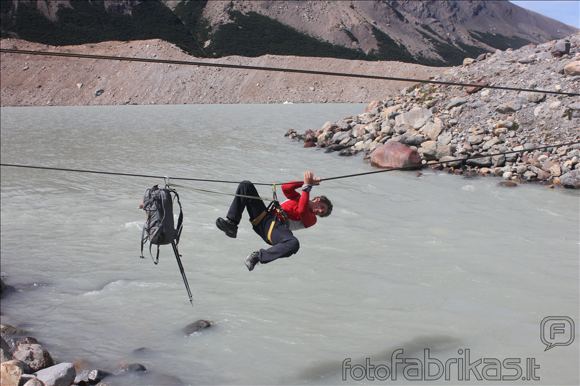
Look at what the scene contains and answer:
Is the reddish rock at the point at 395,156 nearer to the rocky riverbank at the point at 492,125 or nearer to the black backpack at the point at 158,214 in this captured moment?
the rocky riverbank at the point at 492,125

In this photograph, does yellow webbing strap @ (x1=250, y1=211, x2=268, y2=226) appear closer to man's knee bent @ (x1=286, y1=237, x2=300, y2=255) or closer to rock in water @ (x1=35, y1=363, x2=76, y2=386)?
man's knee bent @ (x1=286, y1=237, x2=300, y2=255)

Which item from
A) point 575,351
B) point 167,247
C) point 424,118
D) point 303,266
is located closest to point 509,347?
point 575,351

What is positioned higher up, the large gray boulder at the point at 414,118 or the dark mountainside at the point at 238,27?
the dark mountainside at the point at 238,27

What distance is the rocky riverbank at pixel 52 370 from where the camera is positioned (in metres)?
5.13

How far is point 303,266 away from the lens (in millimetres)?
9422

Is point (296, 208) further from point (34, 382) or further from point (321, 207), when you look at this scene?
point (34, 382)

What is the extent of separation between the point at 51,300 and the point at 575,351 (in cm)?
721

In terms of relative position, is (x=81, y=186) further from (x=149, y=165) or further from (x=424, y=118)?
(x=424, y=118)

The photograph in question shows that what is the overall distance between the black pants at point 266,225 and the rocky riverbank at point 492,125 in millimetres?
9983

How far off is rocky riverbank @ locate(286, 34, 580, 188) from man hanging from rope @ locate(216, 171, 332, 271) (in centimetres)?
970

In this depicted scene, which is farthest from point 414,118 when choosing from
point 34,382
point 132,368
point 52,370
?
point 34,382

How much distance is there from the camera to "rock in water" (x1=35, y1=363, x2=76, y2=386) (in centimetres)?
547

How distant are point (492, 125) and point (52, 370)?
1603 cm

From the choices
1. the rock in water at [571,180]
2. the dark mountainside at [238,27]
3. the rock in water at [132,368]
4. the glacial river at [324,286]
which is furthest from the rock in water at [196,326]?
the dark mountainside at [238,27]
